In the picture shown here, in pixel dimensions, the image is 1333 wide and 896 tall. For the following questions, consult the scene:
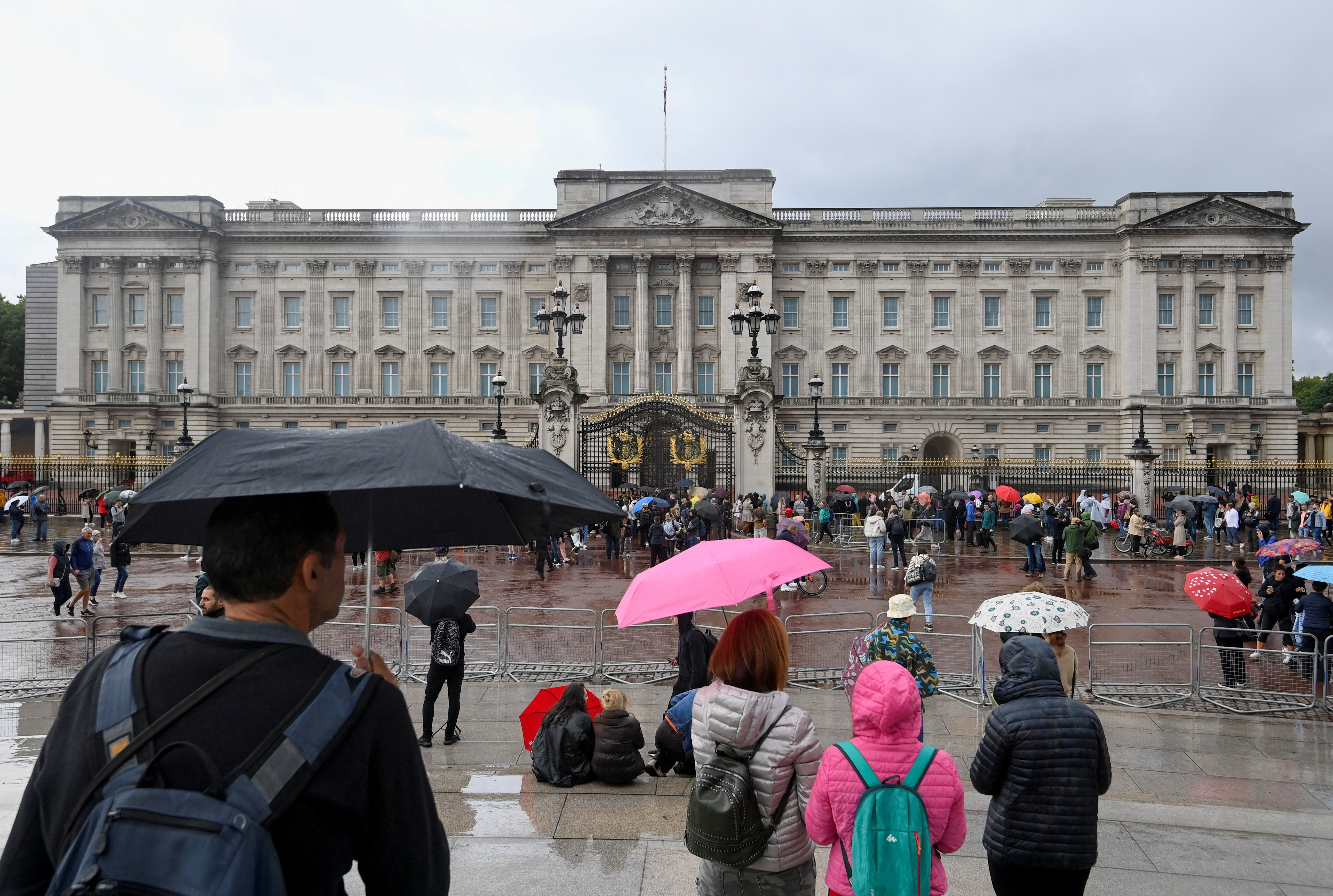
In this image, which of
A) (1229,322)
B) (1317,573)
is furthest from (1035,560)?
(1229,322)

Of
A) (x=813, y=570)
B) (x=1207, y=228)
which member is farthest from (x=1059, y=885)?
(x=1207, y=228)

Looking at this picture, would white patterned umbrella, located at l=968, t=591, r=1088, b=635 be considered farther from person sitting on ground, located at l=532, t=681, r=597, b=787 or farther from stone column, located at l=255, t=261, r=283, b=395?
stone column, located at l=255, t=261, r=283, b=395

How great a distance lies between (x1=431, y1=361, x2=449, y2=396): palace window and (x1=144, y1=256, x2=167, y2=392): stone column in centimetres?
1683

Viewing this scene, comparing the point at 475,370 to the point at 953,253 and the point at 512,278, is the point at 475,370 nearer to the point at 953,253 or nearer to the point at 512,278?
the point at 512,278

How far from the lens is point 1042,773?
4.07 meters

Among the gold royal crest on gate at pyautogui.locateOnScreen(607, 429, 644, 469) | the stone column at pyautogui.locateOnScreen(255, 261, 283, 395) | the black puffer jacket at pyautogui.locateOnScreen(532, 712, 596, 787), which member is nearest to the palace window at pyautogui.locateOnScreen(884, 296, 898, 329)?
the gold royal crest on gate at pyautogui.locateOnScreen(607, 429, 644, 469)

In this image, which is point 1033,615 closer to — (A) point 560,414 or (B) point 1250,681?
(B) point 1250,681

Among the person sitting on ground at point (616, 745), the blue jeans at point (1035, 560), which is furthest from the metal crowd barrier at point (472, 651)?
the blue jeans at point (1035, 560)

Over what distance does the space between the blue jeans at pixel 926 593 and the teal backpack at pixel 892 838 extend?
943 centimetres

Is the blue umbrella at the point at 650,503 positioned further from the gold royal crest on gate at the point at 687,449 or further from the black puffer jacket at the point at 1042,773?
the black puffer jacket at the point at 1042,773

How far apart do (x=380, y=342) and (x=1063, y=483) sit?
1615 inches

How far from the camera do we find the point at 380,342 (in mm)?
58125

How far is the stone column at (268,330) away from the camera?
57.9 meters

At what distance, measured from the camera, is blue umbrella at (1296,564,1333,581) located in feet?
35.2
